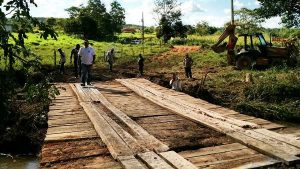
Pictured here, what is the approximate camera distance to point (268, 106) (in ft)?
39.4

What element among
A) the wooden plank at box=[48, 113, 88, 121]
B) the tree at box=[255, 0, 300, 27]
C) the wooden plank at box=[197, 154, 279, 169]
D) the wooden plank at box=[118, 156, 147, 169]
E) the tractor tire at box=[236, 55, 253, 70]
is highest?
the tree at box=[255, 0, 300, 27]

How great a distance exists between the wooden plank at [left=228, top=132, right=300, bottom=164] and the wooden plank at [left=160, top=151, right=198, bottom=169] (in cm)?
104

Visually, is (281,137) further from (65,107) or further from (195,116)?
(65,107)

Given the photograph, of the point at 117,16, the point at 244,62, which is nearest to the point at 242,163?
the point at 244,62

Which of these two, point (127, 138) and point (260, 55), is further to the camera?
point (260, 55)

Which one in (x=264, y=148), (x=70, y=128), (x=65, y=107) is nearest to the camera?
(x=264, y=148)

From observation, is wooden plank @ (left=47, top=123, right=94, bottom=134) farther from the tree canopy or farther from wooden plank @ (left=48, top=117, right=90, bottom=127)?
the tree canopy

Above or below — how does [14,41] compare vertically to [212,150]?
above

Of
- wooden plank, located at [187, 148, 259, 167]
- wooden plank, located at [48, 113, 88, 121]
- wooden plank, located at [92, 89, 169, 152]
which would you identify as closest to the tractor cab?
wooden plank, located at [92, 89, 169, 152]

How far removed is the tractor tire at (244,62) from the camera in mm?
20250

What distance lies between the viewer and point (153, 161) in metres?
4.39

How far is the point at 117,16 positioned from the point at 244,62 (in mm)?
56704

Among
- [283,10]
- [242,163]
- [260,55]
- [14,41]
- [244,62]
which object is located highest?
[283,10]

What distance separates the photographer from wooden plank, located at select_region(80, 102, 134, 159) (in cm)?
477
